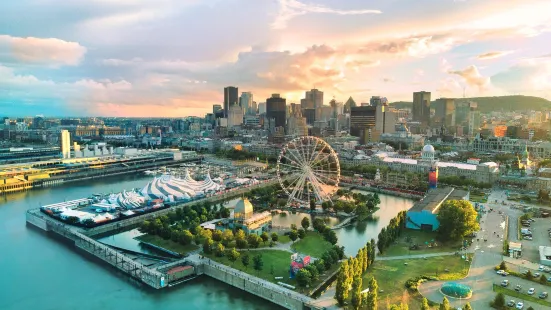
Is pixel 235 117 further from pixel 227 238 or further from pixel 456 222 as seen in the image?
pixel 456 222

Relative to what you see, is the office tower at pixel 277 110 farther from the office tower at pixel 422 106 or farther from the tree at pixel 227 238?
the tree at pixel 227 238

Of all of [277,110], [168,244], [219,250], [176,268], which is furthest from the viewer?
[277,110]

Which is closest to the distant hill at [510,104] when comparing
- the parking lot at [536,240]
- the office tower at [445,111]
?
the office tower at [445,111]

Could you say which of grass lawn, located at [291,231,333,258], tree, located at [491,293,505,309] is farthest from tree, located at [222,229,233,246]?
tree, located at [491,293,505,309]

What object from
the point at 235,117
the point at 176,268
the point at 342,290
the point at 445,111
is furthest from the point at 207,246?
the point at 445,111

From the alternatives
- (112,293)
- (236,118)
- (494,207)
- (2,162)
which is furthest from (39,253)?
(236,118)

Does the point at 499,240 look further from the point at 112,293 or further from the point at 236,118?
the point at 236,118

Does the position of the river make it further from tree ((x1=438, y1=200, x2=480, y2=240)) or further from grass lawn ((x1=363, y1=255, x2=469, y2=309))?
tree ((x1=438, y1=200, x2=480, y2=240))
